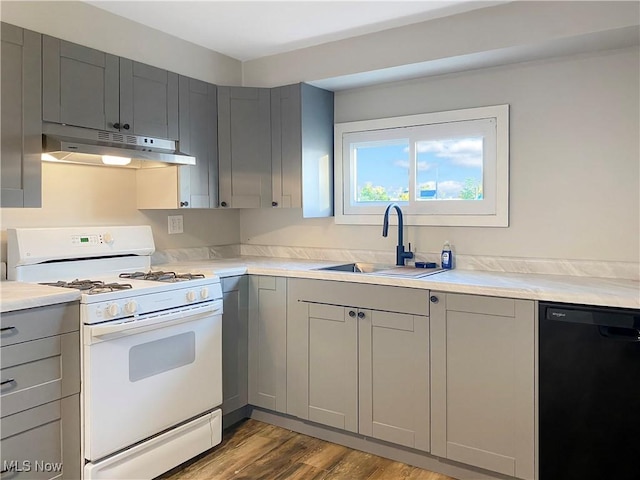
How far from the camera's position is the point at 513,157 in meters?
2.80

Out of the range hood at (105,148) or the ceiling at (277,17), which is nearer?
the range hood at (105,148)

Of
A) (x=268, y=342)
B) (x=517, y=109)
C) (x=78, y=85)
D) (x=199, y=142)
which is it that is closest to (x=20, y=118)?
(x=78, y=85)

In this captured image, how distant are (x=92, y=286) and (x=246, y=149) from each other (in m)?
1.41

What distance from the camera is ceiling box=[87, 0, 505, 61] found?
2.57m

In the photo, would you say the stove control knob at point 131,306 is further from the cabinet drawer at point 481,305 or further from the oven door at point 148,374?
the cabinet drawer at point 481,305

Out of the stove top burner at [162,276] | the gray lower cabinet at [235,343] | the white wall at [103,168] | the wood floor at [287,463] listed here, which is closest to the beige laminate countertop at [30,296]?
the white wall at [103,168]

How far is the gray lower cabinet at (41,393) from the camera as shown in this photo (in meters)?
1.86

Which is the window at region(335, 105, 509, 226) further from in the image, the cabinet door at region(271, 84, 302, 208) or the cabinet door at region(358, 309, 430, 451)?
the cabinet door at region(358, 309, 430, 451)

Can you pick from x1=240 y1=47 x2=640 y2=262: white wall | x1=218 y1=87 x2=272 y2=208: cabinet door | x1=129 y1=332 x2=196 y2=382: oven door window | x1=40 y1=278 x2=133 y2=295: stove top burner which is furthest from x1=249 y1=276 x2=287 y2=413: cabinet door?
x1=240 y1=47 x2=640 y2=262: white wall

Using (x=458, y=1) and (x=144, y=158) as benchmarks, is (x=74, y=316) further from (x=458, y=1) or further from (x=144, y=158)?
(x=458, y=1)

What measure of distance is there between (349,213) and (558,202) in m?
1.30

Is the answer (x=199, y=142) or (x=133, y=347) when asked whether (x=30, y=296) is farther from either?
(x=199, y=142)

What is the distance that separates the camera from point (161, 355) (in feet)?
7.85

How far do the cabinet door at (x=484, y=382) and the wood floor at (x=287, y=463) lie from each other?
10.8 inches
